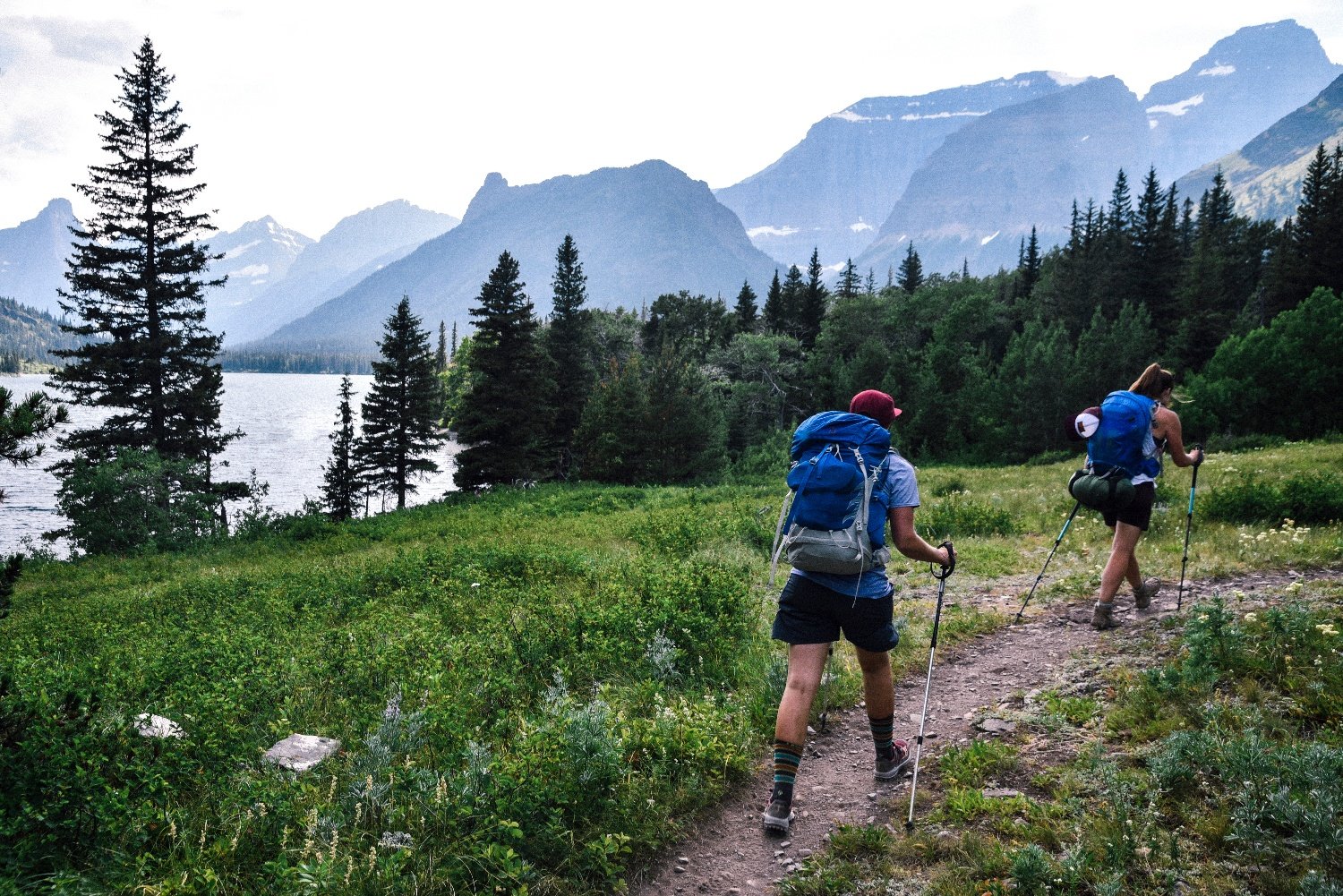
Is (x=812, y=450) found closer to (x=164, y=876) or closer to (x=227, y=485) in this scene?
(x=164, y=876)

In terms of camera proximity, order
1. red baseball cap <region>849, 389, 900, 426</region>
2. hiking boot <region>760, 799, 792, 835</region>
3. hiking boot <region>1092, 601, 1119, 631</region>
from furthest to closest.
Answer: hiking boot <region>1092, 601, 1119, 631</region> → red baseball cap <region>849, 389, 900, 426</region> → hiking boot <region>760, 799, 792, 835</region>

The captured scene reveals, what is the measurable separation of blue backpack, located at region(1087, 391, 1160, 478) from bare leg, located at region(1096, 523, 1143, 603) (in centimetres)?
64

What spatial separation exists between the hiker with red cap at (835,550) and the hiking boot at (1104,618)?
4.12m

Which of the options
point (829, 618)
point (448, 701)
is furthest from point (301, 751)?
point (829, 618)

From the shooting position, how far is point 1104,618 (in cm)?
733

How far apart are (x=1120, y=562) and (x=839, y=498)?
4844mm

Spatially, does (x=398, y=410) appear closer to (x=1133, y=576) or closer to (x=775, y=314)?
(x=1133, y=576)

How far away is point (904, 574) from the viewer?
11.2 metres

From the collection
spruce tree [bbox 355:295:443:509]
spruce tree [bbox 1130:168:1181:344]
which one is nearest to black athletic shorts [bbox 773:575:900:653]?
spruce tree [bbox 355:295:443:509]

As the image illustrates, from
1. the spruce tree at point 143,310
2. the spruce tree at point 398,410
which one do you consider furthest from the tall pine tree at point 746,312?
the spruce tree at point 143,310

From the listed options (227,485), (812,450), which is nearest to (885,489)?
(812,450)

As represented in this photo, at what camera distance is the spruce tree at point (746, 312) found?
73500 mm

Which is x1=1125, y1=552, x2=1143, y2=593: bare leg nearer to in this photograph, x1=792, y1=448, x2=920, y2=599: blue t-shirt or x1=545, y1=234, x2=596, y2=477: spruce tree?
x1=792, y1=448, x2=920, y2=599: blue t-shirt

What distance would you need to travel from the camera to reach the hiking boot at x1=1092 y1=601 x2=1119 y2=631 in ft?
24.0
